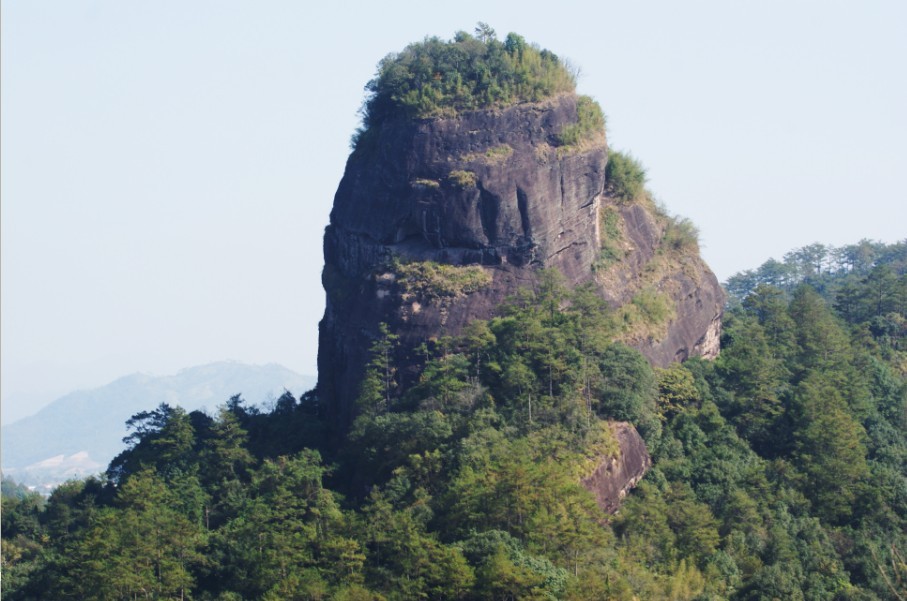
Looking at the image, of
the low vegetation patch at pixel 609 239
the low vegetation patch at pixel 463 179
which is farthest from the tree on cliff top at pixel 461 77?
the low vegetation patch at pixel 609 239

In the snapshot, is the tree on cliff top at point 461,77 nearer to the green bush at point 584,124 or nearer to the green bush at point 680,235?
the green bush at point 584,124

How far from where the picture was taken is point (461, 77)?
139ft

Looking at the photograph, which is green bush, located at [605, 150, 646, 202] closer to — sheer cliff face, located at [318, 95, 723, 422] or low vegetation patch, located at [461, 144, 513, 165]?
sheer cliff face, located at [318, 95, 723, 422]

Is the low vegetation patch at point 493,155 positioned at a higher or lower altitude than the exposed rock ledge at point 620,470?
higher

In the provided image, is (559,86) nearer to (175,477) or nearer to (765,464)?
(765,464)

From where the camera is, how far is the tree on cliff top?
42.0 meters

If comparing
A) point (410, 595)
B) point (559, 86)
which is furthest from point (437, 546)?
point (559, 86)

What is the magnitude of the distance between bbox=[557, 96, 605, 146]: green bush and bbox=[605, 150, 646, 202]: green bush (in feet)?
5.06

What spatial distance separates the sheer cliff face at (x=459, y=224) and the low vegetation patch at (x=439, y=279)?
0.05 meters

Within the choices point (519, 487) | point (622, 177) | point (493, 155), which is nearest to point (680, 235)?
point (622, 177)

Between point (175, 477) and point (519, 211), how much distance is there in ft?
45.5

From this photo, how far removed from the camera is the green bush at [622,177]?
150 feet

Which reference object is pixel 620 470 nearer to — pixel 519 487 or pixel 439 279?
pixel 519 487

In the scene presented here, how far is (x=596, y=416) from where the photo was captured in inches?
1479
